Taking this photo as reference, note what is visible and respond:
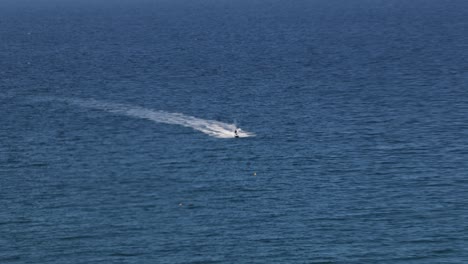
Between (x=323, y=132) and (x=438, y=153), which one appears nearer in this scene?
(x=438, y=153)

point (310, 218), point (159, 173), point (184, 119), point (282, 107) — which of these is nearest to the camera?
point (310, 218)

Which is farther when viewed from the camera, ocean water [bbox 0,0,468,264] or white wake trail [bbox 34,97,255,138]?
white wake trail [bbox 34,97,255,138]

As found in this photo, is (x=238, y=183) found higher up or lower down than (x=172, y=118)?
lower down

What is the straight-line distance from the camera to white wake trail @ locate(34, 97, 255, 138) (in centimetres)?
16488

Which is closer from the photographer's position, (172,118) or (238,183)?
(238,183)

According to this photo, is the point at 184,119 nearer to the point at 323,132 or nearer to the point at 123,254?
the point at 323,132

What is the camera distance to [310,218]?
11738cm

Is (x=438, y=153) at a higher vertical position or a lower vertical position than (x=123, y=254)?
higher

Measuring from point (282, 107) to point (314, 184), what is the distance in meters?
57.9

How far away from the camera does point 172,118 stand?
177 meters

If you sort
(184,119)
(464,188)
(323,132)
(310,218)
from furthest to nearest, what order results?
(184,119)
(323,132)
(464,188)
(310,218)

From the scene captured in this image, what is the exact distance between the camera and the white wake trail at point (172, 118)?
541 ft

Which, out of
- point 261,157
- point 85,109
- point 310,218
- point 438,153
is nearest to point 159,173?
point 261,157

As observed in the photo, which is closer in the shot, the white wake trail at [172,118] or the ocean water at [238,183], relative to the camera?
the ocean water at [238,183]
